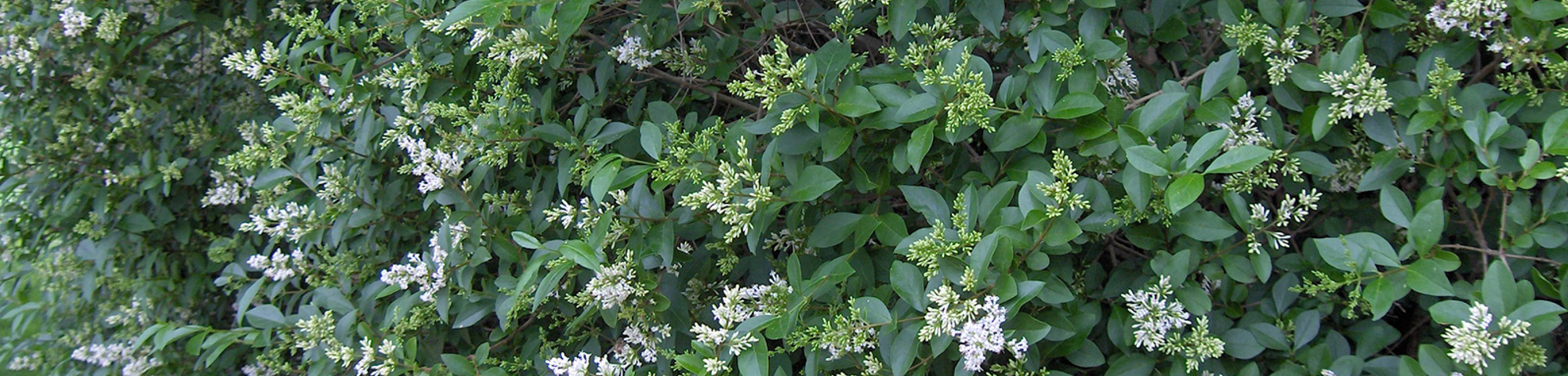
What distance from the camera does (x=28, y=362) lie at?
3.33 m

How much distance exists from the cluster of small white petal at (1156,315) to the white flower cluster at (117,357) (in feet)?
8.39

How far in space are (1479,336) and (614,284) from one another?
4.05 ft

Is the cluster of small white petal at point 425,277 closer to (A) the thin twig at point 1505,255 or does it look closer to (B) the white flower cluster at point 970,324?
A: (B) the white flower cluster at point 970,324

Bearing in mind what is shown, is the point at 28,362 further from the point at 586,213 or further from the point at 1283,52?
the point at 1283,52

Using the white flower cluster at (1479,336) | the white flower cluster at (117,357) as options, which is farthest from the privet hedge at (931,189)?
the white flower cluster at (117,357)

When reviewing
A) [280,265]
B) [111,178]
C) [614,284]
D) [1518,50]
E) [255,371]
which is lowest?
[255,371]

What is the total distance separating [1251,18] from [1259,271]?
445 millimetres

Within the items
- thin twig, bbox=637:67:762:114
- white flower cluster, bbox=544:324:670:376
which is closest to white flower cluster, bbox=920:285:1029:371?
white flower cluster, bbox=544:324:670:376

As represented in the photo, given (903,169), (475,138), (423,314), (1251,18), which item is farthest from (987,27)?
(423,314)

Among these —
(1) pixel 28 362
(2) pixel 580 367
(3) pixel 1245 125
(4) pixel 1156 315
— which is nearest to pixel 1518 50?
(3) pixel 1245 125

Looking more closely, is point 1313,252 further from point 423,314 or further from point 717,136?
point 423,314

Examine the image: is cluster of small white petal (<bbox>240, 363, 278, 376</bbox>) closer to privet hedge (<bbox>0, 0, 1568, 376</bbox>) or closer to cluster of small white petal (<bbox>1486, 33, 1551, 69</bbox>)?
privet hedge (<bbox>0, 0, 1568, 376</bbox>)

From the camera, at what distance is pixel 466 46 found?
6.94ft

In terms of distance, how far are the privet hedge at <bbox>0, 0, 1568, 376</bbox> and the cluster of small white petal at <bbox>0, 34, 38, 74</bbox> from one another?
2.93 ft
